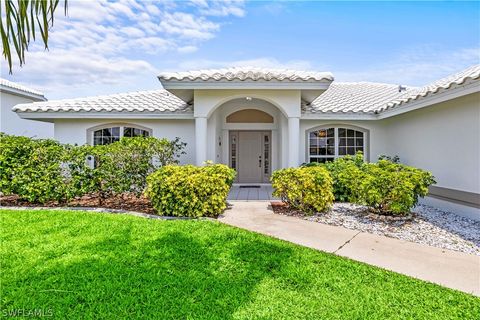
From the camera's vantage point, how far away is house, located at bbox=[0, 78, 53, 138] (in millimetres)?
17312

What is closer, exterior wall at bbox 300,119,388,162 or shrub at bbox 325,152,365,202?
shrub at bbox 325,152,365,202

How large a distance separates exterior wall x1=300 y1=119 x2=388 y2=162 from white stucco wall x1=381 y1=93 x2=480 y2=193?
1.26 m

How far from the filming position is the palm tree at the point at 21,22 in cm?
240

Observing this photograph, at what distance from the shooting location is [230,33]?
11.6 meters

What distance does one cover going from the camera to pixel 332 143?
1334cm

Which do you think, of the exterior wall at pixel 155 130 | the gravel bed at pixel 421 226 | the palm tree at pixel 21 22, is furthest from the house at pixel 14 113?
the gravel bed at pixel 421 226

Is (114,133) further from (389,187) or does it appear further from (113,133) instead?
(389,187)

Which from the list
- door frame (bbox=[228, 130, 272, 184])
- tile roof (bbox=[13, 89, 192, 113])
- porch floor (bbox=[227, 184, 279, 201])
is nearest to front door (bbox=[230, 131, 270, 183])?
door frame (bbox=[228, 130, 272, 184])

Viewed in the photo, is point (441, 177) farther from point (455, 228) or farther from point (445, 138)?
point (455, 228)

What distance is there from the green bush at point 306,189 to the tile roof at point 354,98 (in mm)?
4852

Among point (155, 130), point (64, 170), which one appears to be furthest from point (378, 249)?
point (155, 130)

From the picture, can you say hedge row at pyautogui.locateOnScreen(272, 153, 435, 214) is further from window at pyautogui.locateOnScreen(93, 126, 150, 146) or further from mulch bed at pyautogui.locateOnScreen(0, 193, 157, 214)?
window at pyautogui.locateOnScreen(93, 126, 150, 146)

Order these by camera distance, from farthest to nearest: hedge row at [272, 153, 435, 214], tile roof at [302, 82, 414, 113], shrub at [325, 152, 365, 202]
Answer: tile roof at [302, 82, 414, 113]
shrub at [325, 152, 365, 202]
hedge row at [272, 153, 435, 214]

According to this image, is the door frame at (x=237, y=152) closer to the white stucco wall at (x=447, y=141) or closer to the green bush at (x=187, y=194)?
the white stucco wall at (x=447, y=141)
